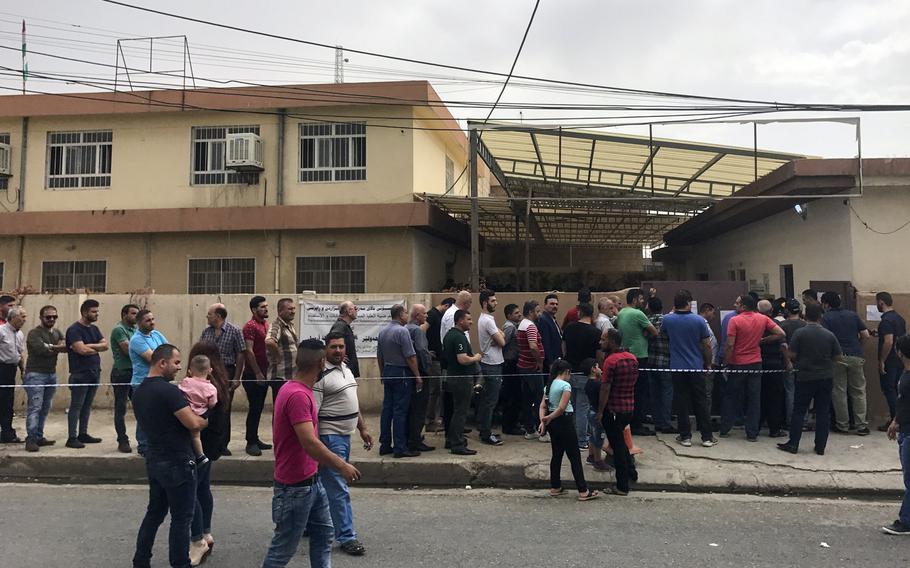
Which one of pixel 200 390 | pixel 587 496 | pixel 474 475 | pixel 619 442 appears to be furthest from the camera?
pixel 474 475

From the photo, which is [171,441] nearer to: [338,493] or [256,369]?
[338,493]

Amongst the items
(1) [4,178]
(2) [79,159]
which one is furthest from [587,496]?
(1) [4,178]

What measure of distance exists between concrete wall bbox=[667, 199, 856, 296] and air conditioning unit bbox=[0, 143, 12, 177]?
1843 cm

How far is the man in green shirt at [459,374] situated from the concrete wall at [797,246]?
7.57m

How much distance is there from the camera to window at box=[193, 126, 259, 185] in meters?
13.8

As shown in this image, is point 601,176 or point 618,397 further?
point 601,176

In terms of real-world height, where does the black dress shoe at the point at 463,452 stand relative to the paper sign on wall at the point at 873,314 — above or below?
below

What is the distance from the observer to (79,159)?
14.2 metres

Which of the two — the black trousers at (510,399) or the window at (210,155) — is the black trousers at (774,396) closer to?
the black trousers at (510,399)

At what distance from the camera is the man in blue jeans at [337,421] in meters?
4.30

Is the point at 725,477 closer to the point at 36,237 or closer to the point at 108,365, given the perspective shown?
the point at 108,365

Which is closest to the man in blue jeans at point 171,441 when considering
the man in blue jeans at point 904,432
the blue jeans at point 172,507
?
the blue jeans at point 172,507

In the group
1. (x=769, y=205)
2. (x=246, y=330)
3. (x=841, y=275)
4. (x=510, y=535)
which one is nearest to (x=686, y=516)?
(x=510, y=535)

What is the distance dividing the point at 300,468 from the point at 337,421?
87 centimetres
